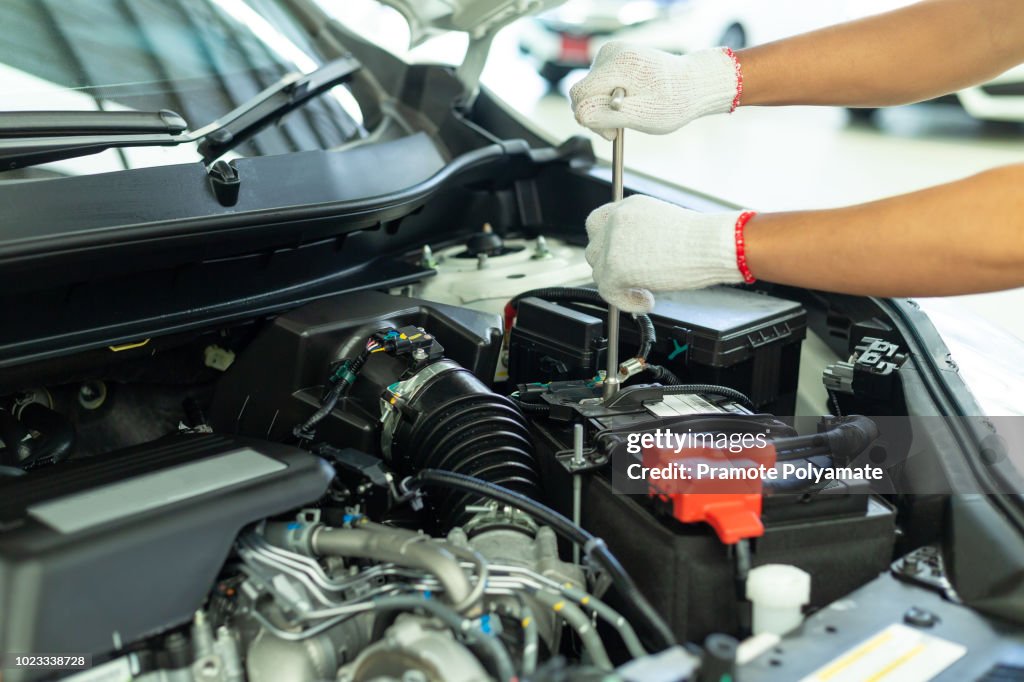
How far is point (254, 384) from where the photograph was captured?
4.44ft

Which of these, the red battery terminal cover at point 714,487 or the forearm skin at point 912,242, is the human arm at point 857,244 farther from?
the red battery terminal cover at point 714,487

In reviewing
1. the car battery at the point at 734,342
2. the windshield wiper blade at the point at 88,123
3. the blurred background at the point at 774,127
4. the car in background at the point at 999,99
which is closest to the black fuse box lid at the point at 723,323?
the car battery at the point at 734,342

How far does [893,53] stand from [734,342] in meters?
0.47

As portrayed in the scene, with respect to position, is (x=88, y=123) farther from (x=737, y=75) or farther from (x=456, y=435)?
(x=737, y=75)

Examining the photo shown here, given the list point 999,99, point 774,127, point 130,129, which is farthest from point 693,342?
point 774,127

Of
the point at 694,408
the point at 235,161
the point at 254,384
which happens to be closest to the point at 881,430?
the point at 694,408

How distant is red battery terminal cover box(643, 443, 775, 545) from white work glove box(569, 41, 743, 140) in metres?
0.49

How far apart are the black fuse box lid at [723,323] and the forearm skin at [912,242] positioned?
13.4 inches

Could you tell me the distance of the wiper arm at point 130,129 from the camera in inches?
46.9

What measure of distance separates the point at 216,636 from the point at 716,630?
0.52 meters

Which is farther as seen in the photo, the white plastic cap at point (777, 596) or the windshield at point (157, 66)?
the windshield at point (157, 66)

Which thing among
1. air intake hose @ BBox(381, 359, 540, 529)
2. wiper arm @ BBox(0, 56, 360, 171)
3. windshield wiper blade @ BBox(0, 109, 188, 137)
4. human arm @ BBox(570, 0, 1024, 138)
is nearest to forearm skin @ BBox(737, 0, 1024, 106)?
human arm @ BBox(570, 0, 1024, 138)

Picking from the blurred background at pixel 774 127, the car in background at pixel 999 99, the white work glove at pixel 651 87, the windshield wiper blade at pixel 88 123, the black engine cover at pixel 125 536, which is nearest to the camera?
the black engine cover at pixel 125 536
